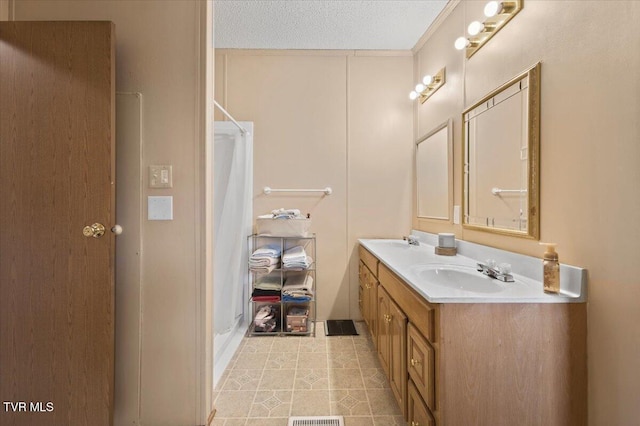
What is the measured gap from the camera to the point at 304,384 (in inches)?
69.6

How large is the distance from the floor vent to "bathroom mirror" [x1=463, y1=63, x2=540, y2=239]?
4.27 feet


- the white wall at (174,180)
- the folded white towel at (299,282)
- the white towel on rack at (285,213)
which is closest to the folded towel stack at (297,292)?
the folded white towel at (299,282)

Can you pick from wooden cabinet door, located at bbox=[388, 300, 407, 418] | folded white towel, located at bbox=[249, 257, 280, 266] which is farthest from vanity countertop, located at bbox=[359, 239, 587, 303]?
folded white towel, located at bbox=[249, 257, 280, 266]

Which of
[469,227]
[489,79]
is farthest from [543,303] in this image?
[489,79]

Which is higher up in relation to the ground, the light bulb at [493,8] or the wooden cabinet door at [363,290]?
the light bulb at [493,8]

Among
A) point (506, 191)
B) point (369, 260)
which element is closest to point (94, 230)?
point (369, 260)

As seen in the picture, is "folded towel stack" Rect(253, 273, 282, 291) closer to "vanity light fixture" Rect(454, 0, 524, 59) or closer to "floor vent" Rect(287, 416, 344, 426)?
"floor vent" Rect(287, 416, 344, 426)

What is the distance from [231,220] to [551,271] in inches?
87.8

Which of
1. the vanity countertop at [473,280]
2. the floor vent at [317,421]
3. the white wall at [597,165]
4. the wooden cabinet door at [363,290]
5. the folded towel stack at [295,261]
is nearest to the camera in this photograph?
the white wall at [597,165]

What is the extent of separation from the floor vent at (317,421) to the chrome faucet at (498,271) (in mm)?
1065

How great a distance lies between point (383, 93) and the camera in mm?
2713

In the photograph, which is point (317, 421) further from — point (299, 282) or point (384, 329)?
point (299, 282)

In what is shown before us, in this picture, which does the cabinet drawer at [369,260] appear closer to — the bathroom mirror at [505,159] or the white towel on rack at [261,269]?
the bathroom mirror at [505,159]

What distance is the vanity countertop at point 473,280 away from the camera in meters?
0.99
